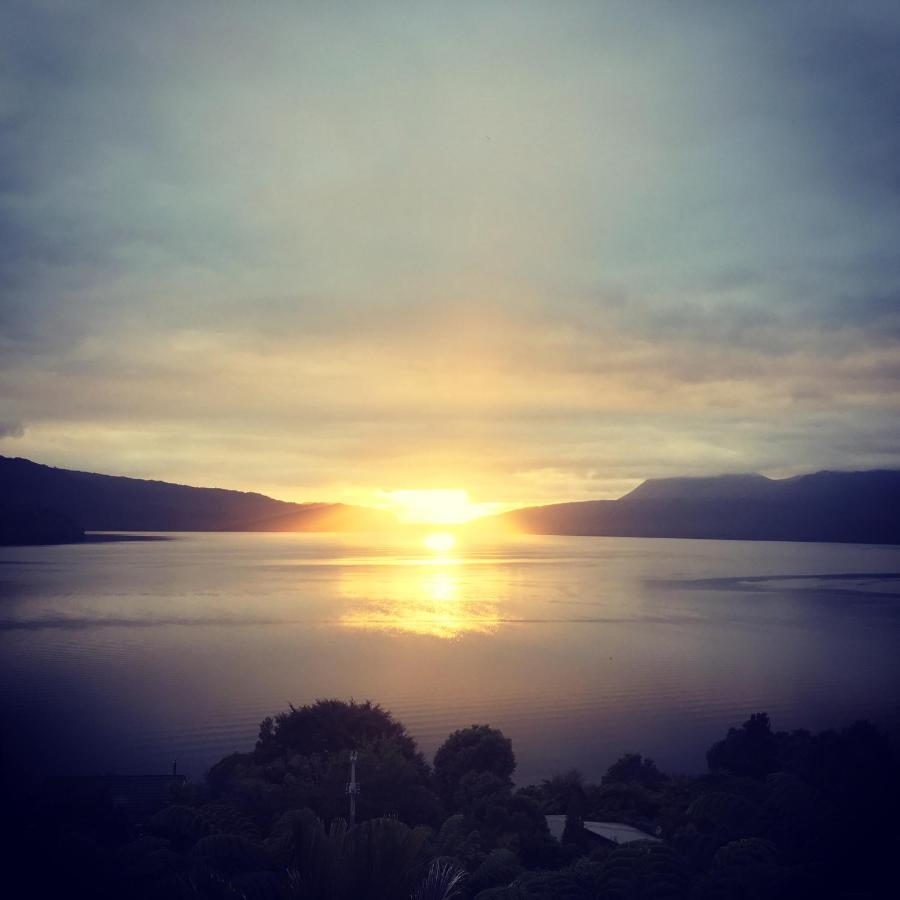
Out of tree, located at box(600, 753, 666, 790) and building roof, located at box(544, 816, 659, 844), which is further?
tree, located at box(600, 753, 666, 790)

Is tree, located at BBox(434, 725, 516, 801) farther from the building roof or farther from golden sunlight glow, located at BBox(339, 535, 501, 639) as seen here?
golden sunlight glow, located at BBox(339, 535, 501, 639)

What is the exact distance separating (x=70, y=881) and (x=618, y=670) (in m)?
43.2

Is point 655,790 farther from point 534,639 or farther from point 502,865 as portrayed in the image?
point 534,639

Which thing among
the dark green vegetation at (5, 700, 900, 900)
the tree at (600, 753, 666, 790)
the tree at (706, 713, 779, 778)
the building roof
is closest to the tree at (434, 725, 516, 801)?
the tree at (600, 753, 666, 790)

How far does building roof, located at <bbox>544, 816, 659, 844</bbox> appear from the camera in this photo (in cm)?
1457

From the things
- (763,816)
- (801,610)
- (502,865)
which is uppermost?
(763,816)

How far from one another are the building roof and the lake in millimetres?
9362

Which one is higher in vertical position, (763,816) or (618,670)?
(763,816)

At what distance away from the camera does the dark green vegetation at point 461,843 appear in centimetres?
487

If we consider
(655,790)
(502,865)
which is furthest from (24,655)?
(502,865)

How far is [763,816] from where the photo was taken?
864cm

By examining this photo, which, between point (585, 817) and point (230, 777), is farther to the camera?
point (230, 777)

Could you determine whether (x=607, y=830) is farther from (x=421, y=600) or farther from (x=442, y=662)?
(x=421, y=600)

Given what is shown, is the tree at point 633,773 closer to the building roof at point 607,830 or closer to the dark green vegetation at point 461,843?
the dark green vegetation at point 461,843
